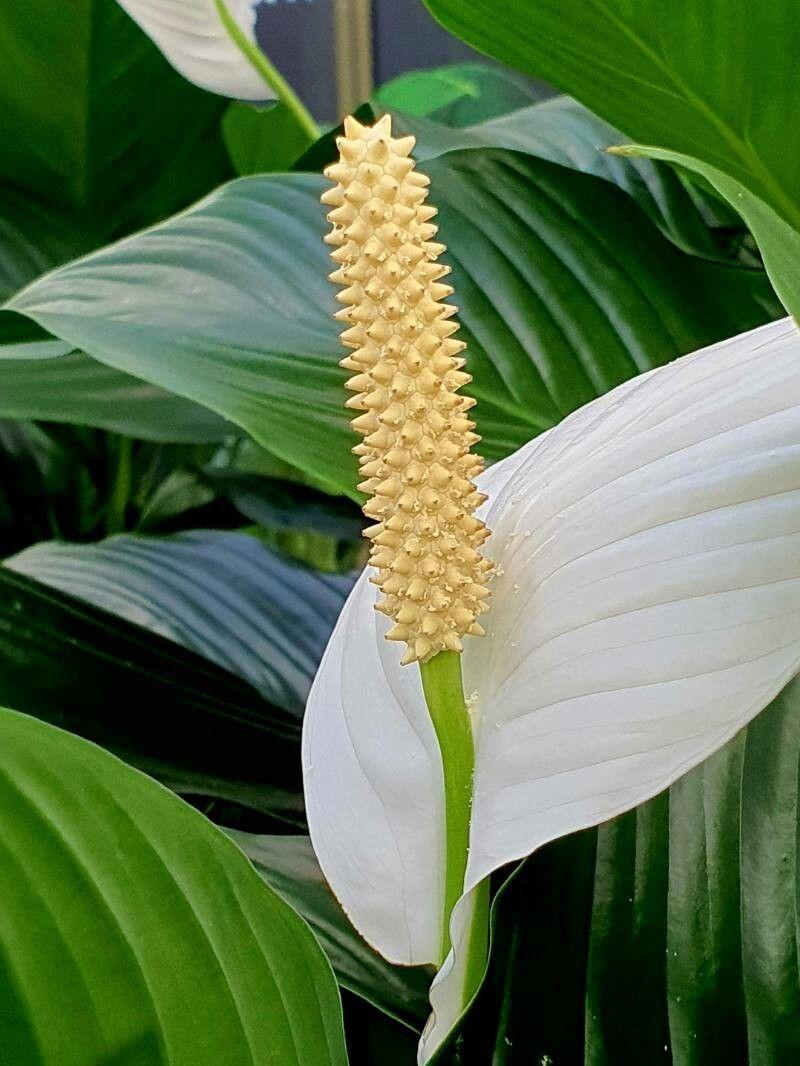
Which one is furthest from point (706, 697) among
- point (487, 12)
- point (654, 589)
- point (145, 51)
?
point (145, 51)

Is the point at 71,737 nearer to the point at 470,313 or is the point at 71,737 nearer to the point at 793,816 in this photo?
the point at 793,816

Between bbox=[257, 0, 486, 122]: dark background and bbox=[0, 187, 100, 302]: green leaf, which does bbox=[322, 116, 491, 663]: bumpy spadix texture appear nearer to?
bbox=[0, 187, 100, 302]: green leaf

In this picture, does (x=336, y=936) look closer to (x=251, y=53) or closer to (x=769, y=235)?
(x=769, y=235)

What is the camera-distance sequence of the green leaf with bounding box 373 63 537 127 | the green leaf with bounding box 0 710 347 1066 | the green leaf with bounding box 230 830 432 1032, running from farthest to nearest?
the green leaf with bounding box 373 63 537 127 < the green leaf with bounding box 230 830 432 1032 < the green leaf with bounding box 0 710 347 1066

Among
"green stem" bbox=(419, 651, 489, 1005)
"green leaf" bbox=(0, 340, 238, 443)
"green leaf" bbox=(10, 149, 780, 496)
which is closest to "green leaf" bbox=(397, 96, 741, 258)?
"green leaf" bbox=(10, 149, 780, 496)

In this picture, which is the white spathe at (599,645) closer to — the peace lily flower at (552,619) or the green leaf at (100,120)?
the peace lily flower at (552,619)

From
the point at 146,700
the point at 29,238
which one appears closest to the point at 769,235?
the point at 146,700
